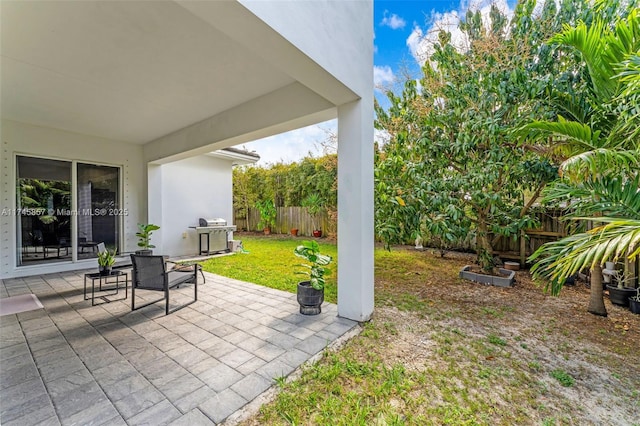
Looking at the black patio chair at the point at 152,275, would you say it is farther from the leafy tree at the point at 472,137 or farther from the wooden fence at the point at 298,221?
the wooden fence at the point at 298,221

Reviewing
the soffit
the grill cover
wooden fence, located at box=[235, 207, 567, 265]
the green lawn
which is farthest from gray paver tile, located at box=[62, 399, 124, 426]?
the grill cover

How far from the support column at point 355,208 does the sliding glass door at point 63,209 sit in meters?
6.74

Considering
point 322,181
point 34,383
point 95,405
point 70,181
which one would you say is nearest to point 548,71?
point 95,405

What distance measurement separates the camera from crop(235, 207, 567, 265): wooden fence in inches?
244

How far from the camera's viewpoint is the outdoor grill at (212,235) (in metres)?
8.55

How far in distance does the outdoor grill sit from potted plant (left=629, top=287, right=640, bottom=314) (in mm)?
9450

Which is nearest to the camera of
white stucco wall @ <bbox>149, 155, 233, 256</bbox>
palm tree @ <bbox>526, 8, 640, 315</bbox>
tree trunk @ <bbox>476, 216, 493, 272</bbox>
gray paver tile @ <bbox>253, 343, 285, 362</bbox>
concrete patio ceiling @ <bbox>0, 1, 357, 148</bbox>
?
palm tree @ <bbox>526, 8, 640, 315</bbox>

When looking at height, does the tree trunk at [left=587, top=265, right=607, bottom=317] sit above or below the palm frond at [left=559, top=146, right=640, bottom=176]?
below

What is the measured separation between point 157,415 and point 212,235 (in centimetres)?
753

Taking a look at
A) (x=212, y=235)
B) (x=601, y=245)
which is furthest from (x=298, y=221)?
(x=601, y=245)

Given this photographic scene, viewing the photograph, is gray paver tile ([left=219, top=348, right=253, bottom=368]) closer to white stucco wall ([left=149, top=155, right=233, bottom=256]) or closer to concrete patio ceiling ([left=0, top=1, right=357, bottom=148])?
concrete patio ceiling ([left=0, top=1, right=357, bottom=148])

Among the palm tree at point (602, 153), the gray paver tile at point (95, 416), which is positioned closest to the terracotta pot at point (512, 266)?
the palm tree at point (602, 153)

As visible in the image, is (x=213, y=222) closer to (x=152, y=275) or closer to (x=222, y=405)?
(x=152, y=275)

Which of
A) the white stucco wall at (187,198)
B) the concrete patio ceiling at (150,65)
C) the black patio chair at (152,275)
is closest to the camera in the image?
the concrete patio ceiling at (150,65)
